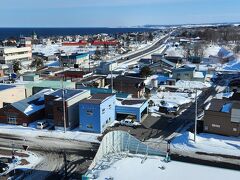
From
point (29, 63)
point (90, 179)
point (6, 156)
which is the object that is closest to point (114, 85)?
point (6, 156)

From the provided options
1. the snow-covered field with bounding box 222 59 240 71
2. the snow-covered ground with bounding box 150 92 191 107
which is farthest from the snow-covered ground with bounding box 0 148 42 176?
the snow-covered field with bounding box 222 59 240 71

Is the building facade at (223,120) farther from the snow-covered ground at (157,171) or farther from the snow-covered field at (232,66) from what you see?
the snow-covered field at (232,66)

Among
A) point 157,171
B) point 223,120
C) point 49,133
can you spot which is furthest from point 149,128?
point 157,171

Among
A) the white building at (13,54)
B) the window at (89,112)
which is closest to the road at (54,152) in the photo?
the window at (89,112)

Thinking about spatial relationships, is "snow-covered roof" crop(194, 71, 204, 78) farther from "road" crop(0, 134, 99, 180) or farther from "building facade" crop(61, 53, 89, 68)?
"road" crop(0, 134, 99, 180)

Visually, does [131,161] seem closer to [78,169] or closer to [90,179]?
[90,179]

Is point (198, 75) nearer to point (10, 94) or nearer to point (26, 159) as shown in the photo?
point (10, 94)
